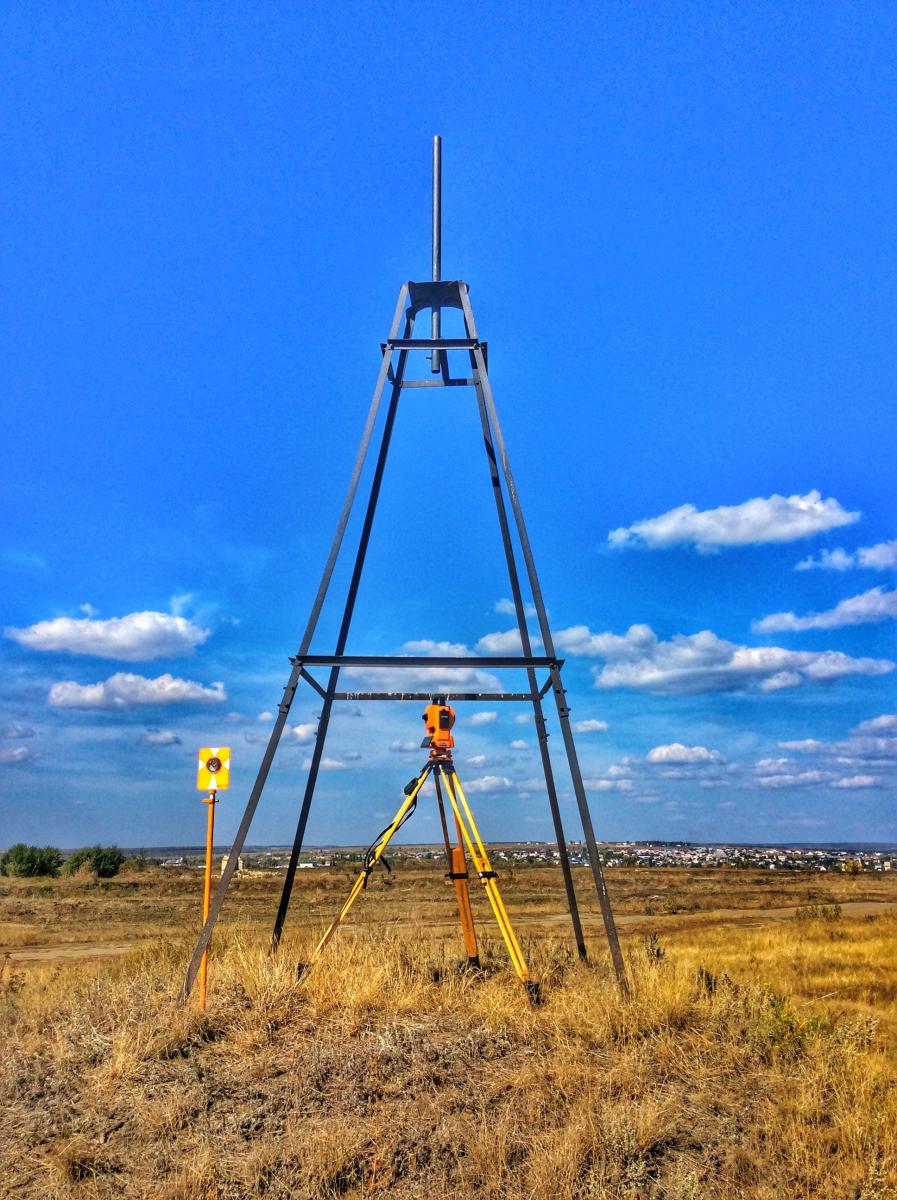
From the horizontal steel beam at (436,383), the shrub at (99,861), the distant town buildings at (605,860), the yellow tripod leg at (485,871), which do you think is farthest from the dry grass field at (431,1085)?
the shrub at (99,861)

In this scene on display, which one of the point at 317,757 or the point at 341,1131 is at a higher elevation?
the point at 317,757

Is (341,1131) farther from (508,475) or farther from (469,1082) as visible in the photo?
(508,475)

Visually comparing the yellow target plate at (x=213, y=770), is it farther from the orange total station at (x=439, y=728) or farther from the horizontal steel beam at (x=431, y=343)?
the horizontal steel beam at (x=431, y=343)

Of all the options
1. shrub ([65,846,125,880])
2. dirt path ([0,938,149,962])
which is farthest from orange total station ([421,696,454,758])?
shrub ([65,846,125,880])

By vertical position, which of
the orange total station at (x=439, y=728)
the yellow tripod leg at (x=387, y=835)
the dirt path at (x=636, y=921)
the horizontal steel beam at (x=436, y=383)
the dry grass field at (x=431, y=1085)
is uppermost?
the horizontal steel beam at (x=436, y=383)

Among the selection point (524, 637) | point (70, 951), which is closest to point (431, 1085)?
point (524, 637)

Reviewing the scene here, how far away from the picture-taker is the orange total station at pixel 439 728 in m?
7.70

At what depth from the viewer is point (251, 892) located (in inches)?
1190

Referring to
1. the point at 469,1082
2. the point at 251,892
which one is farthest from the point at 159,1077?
the point at 251,892

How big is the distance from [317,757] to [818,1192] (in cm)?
543

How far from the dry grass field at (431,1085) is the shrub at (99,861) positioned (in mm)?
31430

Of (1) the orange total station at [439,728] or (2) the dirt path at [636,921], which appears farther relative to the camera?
(2) the dirt path at [636,921]

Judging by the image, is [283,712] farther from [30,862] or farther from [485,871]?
[30,862]

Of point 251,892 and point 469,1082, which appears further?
point 251,892
